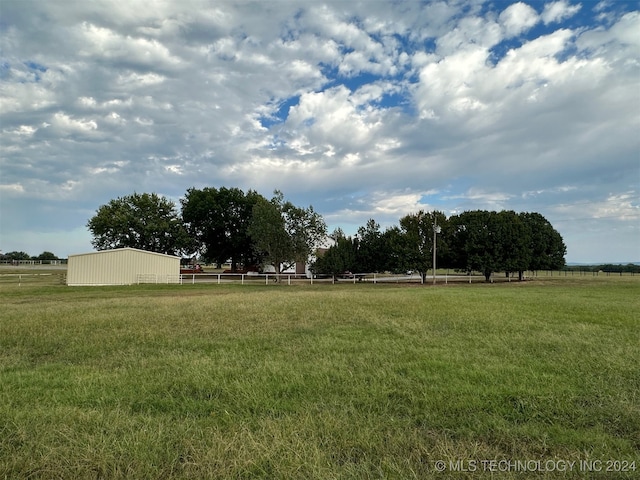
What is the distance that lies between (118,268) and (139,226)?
1289 cm

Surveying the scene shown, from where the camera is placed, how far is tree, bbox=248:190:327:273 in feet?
130

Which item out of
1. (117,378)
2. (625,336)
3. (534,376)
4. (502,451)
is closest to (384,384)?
(502,451)

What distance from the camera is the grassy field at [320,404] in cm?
330

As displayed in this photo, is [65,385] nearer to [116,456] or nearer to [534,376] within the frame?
[116,456]

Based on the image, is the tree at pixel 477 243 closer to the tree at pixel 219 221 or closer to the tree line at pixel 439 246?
the tree line at pixel 439 246

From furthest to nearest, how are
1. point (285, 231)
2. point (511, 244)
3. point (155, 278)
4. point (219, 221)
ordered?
point (219, 221), point (511, 244), point (285, 231), point (155, 278)

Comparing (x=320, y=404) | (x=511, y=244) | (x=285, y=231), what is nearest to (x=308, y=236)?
(x=285, y=231)

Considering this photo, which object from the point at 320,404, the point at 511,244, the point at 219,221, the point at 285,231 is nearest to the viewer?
the point at 320,404

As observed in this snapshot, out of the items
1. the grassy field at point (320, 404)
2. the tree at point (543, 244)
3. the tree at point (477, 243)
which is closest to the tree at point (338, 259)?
the tree at point (477, 243)

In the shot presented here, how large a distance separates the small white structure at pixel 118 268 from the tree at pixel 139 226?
10.6m

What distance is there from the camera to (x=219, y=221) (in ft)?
166

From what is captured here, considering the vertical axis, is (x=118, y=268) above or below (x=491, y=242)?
below

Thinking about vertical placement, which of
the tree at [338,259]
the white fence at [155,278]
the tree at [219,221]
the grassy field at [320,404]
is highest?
the tree at [219,221]

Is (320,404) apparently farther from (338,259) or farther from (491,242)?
(491,242)
